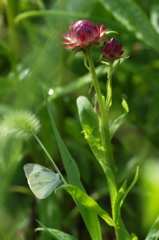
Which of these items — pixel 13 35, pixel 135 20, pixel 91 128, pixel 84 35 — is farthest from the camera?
pixel 13 35

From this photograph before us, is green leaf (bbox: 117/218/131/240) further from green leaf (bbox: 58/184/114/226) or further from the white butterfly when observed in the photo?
the white butterfly

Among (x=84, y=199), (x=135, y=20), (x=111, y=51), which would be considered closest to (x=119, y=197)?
(x=84, y=199)

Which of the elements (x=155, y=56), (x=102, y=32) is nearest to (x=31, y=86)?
(x=102, y=32)

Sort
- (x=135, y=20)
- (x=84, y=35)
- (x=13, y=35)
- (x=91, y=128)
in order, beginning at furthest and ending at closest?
(x=13, y=35) < (x=135, y=20) < (x=91, y=128) < (x=84, y=35)

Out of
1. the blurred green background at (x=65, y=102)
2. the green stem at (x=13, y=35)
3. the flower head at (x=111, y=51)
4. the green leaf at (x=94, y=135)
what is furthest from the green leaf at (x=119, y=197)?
the green stem at (x=13, y=35)

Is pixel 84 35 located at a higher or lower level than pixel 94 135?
higher

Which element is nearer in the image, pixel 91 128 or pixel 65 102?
pixel 91 128


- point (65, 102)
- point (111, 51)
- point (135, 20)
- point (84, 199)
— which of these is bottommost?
point (65, 102)

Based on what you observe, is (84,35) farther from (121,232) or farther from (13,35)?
(13,35)
